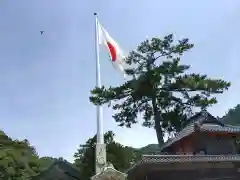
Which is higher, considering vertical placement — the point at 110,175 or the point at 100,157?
the point at 100,157

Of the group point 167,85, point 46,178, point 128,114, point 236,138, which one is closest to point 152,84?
point 167,85

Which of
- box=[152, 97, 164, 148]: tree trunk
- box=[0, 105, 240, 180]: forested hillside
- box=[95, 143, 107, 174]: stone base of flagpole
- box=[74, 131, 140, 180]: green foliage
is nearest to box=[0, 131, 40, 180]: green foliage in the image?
box=[0, 105, 240, 180]: forested hillside

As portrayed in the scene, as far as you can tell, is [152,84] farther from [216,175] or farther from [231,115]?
[231,115]

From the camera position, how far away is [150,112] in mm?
32344

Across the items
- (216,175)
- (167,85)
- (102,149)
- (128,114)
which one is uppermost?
(167,85)

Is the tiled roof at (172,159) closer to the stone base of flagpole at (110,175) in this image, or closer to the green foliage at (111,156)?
the stone base of flagpole at (110,175)

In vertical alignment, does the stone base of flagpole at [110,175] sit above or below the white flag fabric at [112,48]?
below

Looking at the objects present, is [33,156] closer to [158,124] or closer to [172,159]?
[158,124]

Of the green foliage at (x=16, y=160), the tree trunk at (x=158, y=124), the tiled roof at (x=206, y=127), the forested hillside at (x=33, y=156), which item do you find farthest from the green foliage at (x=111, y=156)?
the green foliage at (x=16, y=160)

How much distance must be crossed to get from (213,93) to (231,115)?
31279mm

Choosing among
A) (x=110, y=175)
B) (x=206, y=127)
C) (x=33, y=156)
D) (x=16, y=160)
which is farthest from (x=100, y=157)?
(x=33, y=156)

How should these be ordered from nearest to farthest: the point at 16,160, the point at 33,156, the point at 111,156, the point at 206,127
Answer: the point at 206,127 → the point at 111,156 → the point at 16,160 → the point at 33,156

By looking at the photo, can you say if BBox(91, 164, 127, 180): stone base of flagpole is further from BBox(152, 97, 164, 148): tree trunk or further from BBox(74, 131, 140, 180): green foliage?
BBox(152, 97, 164, 148): tree trunk

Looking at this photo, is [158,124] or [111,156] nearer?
[111,156]
